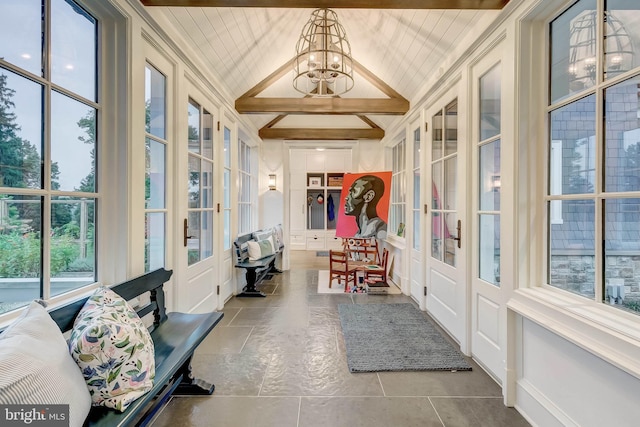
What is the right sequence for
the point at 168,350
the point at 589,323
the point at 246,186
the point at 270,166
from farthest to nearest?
the point at 270,166 < the point at 246,186 < the point at 168,350 < the point at 589,323

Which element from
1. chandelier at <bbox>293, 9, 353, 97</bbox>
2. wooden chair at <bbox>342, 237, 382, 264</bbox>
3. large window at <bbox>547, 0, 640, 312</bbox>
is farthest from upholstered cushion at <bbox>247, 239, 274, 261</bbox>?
large window at <bbox>547, 0, 640, 312</bbox>

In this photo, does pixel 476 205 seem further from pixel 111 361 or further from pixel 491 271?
pixel 111 361

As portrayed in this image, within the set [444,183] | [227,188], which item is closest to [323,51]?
[444,183]

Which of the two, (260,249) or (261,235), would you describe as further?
(261,235)

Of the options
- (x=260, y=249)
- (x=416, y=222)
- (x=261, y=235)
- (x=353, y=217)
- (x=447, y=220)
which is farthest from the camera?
(x=261, y=235)

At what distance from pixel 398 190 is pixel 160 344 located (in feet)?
13.4

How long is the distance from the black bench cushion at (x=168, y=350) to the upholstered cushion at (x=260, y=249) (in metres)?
2.21

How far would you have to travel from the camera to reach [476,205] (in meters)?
2.41

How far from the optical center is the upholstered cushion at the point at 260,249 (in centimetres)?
437

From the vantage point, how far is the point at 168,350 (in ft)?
5.52

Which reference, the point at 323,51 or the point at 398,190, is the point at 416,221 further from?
the point at 323,51

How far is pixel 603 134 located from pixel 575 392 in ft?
4.10

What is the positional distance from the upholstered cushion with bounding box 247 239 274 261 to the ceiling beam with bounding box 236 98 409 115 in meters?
1.88

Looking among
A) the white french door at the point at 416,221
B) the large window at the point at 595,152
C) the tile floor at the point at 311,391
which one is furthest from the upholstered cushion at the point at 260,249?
the large window at the point at 595,152
